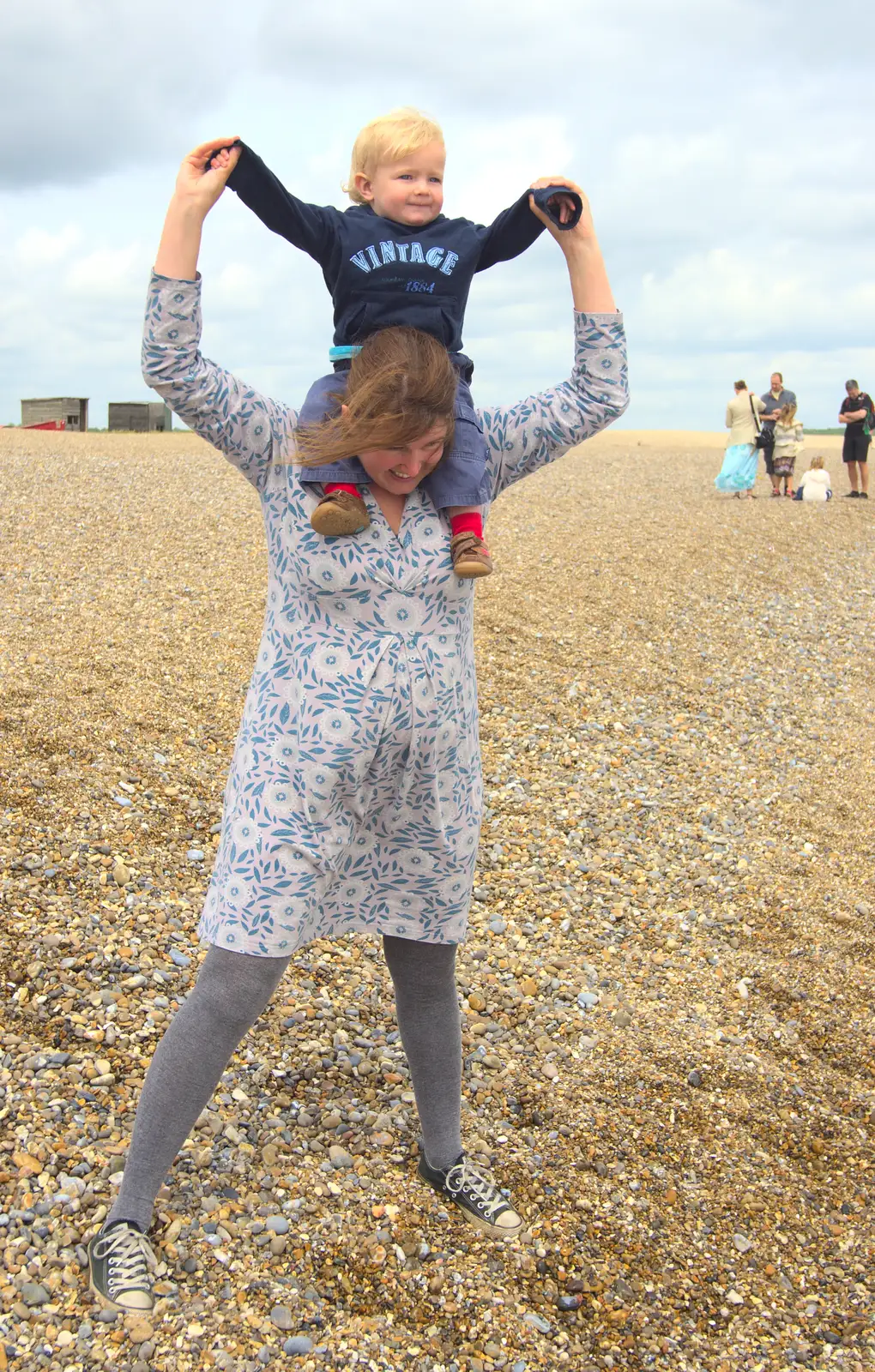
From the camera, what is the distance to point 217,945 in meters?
2.31

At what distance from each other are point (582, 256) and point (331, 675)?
1.00 meters

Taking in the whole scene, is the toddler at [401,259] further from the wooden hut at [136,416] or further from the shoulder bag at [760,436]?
the wooden hut at [136,416]

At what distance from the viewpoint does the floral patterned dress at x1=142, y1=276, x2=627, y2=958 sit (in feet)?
7.55

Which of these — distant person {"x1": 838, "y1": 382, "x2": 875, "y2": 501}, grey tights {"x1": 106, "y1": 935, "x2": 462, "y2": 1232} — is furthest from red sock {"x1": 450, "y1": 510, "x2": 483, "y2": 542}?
distant person {"x1": 838, "y1": 382, "x2": 875, "y2": 501}

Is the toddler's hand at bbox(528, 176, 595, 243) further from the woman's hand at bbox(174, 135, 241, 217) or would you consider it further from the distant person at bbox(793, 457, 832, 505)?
the distant person at bbox(793, 457, 832, 505)

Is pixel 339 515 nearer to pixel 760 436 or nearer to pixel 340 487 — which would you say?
pixel 340 487

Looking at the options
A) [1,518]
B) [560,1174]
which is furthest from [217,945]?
[1,518]

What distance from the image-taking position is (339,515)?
221cm

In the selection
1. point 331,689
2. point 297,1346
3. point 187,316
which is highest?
A: point 187,316

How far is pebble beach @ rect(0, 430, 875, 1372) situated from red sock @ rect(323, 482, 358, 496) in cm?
173

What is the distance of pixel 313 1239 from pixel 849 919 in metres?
2.95

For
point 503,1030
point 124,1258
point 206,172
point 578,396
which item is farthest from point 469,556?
point 503,1030

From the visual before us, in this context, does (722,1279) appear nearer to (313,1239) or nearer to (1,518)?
(313,1239)

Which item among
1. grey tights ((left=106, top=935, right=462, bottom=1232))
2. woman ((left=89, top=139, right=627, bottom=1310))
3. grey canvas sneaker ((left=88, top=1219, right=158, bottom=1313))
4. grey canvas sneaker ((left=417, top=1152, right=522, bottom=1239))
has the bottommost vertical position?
grey canvas sneaker ((left=417, top=1152, right=522, bottom=1239))
